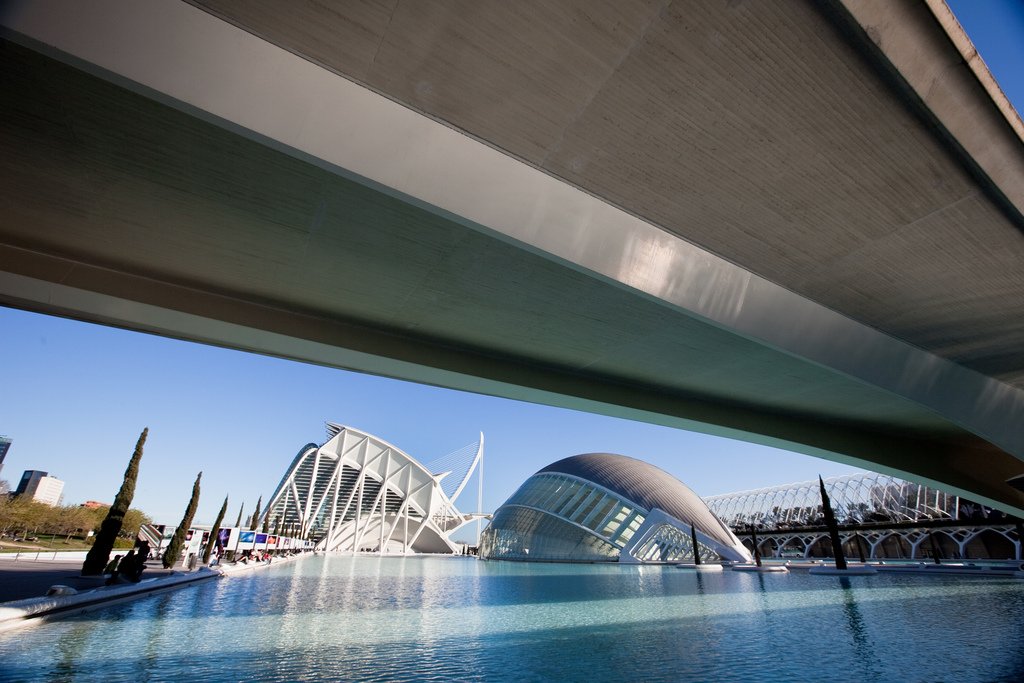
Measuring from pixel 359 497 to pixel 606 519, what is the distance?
3580 centimetres

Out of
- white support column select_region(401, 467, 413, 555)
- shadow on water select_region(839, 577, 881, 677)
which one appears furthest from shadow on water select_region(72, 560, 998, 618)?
white support column select_region(401, 467, 413, 555)

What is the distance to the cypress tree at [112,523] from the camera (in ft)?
46.5

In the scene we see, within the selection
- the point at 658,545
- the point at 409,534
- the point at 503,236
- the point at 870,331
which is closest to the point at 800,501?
the point at 658,545

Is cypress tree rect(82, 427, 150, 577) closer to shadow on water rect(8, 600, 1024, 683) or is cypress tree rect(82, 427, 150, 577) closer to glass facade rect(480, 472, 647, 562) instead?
shadow on water rect(8, 600, 1024, 683)

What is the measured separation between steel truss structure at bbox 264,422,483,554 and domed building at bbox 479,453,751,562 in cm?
2353

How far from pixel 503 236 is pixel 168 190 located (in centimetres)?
378

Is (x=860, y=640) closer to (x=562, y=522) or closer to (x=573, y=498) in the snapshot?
(x=562, y=522)

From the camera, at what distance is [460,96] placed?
171 inches

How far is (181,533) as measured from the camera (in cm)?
2067

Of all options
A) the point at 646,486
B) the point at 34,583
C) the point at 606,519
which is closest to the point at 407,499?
the point at 606,519

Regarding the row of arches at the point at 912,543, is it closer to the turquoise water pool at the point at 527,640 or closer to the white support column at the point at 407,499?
the turquoise water pool at the point at 527,640

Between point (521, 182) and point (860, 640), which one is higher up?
point (521, 182)

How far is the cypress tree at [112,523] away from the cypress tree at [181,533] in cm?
445

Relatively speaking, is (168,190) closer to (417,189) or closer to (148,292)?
(148,292)
